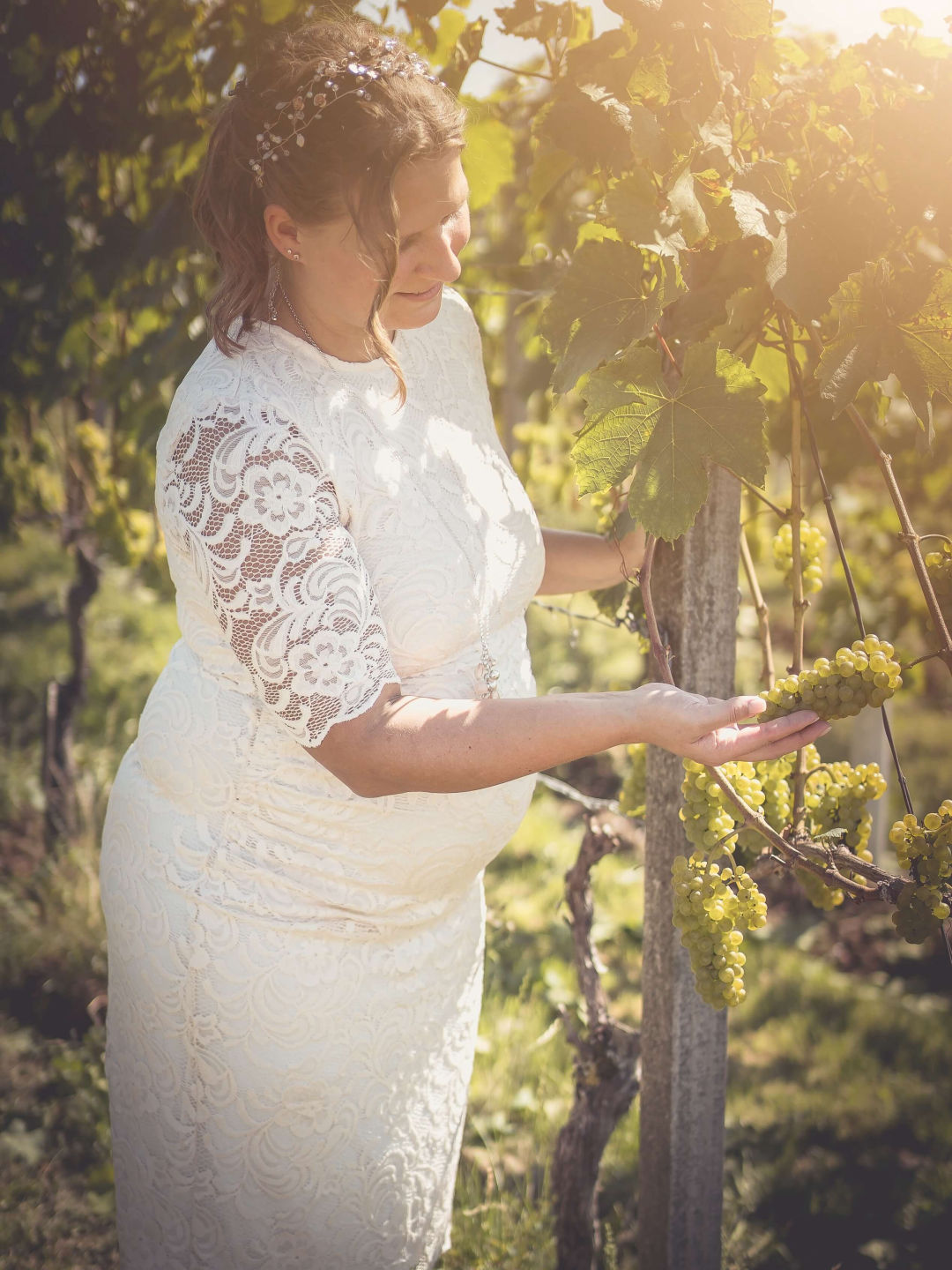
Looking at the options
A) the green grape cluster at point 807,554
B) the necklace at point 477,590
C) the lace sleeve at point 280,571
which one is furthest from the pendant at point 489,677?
the green grape cluster at point 807,554

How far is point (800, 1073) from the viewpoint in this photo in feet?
10.1

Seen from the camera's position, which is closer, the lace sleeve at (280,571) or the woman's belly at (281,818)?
the lace sleeve at (280,571)

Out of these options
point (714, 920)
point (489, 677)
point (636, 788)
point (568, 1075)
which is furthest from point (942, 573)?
point (568, 1075)

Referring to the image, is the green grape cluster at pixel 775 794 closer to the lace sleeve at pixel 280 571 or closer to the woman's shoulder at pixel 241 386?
the lace sleeve at pixel 280 571

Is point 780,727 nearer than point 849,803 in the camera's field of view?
Yes

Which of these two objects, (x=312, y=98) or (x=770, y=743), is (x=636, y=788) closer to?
(x=770, y=743)

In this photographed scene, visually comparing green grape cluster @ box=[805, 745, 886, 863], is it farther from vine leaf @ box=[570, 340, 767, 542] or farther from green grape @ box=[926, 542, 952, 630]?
vine leaf @ box=[570, 340, 767, 542]

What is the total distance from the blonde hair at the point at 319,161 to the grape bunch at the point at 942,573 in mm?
763

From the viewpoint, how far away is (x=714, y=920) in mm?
1217

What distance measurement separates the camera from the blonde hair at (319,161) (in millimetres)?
1252

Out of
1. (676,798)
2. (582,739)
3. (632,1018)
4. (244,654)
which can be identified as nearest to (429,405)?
(244,654)

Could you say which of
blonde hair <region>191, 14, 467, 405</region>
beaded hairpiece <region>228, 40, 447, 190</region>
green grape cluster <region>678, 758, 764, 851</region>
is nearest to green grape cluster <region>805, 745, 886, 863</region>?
green grape cluster <region>678, 758, 764, 851</region>

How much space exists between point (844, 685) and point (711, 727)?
0.51 ft

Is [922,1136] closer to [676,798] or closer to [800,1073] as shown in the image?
[800,1073]
